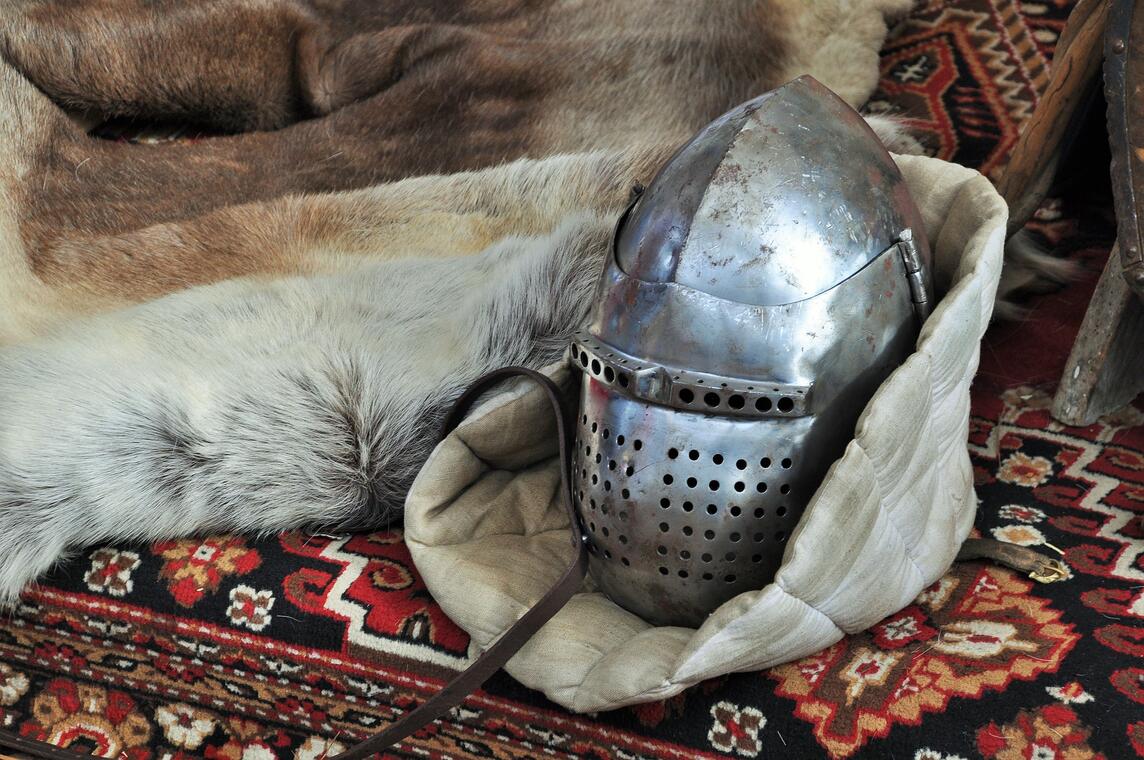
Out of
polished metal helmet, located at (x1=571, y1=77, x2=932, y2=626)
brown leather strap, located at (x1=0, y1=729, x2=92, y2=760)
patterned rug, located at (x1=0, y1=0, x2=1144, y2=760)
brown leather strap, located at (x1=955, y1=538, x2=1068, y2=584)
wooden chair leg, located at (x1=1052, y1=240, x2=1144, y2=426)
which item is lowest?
brown leather strap, located at (x1=0, y1=729, x2=92, y2=760)

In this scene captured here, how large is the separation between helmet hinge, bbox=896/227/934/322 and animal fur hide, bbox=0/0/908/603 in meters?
0.39

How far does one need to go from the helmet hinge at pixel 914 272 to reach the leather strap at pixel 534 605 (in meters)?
0.31

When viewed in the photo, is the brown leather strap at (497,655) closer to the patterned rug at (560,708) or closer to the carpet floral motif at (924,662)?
the patterned rug at (560,708)

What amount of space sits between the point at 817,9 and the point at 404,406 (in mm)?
1032

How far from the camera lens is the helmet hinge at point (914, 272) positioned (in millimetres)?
954

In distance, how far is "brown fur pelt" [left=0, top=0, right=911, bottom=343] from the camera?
155 centimetres

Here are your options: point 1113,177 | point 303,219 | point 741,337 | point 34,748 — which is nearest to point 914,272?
point 741,337

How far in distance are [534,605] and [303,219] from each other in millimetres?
773

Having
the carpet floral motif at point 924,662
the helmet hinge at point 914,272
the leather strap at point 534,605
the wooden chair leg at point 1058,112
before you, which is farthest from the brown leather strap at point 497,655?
the wooden chair leg at point 1058,112

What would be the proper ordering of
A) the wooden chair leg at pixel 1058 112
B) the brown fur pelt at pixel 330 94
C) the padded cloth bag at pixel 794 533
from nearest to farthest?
the padded cloth bag at pixel 794 533, the wooden chair leg at pixel 1058 112, the brown fur pelt at pixel 330 94

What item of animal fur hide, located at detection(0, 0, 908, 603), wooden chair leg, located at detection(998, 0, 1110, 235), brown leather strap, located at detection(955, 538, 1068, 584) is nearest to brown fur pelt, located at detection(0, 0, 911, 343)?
animal fur hide, located at detection(0, 0, 908, 603)

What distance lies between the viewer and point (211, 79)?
6.05 ft

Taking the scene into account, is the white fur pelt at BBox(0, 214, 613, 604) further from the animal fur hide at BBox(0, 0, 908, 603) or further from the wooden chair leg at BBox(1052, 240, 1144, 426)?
the wooden chair leg at BBox(1052, 240, 1144, 426)

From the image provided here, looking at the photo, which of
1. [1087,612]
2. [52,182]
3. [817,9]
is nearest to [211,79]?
[52,182]
